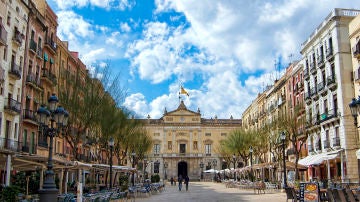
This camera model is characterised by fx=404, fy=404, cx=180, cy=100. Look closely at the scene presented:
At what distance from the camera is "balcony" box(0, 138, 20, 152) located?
28953mm

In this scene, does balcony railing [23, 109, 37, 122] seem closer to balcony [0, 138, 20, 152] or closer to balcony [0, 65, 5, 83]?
balcony [0, 138, 20, 152]

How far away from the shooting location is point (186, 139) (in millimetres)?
94812

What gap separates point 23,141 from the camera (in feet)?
109

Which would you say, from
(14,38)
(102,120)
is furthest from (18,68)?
(102,120)

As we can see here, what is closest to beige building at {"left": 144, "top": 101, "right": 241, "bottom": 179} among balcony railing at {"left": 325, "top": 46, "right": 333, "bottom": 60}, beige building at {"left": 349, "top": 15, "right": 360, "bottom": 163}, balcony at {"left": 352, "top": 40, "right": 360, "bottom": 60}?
balcony railing at {"left": 325, "top": 46, "right": 333, "bottom": 60}

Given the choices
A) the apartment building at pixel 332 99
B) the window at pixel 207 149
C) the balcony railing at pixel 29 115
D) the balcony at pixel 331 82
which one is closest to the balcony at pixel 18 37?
the balcony railing at pixel 29 115

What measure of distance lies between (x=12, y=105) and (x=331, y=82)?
28.0m

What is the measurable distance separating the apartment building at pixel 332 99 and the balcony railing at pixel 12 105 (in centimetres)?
2557

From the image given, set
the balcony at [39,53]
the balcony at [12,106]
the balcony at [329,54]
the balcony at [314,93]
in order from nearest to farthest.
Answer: the balcony at [12,106] < the balcony at [39,53] < the balcony at [329,54] < the balcony at [314,93]

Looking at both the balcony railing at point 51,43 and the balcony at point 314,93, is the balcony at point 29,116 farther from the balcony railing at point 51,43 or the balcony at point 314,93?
the balcony at point 314,93

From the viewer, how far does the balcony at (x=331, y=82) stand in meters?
37.6

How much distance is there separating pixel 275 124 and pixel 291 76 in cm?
973

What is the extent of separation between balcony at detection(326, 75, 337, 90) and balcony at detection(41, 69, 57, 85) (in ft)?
83.5

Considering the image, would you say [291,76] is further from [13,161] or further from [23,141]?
[13,161]
